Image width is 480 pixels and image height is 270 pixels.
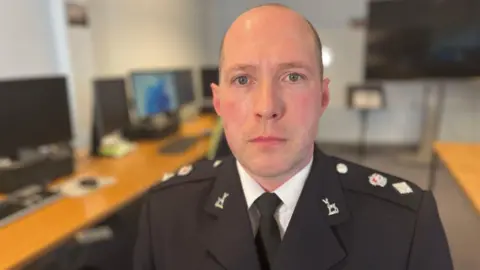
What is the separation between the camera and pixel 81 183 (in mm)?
2029

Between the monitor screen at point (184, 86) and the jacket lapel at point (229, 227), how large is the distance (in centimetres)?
251

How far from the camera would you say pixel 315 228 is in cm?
84

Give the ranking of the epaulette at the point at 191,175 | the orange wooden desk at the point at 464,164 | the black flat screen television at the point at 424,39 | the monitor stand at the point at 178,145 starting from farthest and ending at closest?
the black flat screen television at the point at 424,39 → the monitor stand at the point at 178,145 → the orange wooden desk at the point at 464,164 → the epaulette at the point at 191,175

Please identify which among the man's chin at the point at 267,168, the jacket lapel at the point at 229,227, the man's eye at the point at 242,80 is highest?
the man's eye at the point at 242,80

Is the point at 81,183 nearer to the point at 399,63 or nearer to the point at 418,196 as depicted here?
the point at 418,196

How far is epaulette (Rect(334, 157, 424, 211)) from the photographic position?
0.89 meters

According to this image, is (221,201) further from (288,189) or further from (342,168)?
(342,168)

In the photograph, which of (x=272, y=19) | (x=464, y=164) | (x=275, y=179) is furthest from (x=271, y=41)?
(x=464, y=164)

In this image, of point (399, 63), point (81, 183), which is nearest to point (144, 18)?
point (81, 183)

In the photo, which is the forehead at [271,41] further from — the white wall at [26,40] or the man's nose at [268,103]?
the white wall at [26,40]

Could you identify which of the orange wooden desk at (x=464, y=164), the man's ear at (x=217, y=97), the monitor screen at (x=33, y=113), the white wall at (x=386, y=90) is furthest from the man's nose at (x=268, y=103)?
the white wall at (x=386, y=90)

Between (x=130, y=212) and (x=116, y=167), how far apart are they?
2.02ft

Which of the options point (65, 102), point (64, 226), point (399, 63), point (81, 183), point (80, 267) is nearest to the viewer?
point (64, 226)

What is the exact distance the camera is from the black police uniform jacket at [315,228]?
2.69 feet
